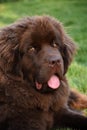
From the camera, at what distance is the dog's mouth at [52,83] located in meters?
4.90

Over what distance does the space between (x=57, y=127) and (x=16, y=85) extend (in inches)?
32.9

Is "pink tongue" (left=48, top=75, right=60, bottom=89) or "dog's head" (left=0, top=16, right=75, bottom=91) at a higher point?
"dog's head" (left=0, top=16, right=75, bottom=91)

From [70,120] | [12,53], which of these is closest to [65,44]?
[12,53]

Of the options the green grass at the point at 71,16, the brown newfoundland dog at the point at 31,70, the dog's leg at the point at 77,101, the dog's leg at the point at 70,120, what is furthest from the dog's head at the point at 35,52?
the green grass at the point at 71,16

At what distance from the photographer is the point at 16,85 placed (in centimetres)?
497

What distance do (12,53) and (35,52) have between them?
0.26 metres

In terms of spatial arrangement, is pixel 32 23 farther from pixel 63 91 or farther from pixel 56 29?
pixel 63 91

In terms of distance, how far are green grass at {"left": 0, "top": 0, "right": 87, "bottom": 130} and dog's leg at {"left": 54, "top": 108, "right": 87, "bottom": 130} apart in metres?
1.09

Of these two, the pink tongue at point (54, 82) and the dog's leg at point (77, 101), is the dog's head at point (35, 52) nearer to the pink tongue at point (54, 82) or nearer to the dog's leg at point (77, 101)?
the pink tongue at point (54, 82)

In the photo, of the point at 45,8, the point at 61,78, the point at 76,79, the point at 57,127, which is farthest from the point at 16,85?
the point at 45,8

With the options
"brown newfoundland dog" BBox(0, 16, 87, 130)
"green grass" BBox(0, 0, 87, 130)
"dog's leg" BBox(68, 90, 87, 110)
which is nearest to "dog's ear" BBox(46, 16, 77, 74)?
"brown newfoundland dog" BBox(0, 16, 87, 130)

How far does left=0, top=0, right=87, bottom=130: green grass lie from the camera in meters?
7.40

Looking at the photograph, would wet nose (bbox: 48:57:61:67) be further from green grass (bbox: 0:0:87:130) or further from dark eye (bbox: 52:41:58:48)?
green grass (bbox: 0:0:87:130)

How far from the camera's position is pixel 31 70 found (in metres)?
4.90
